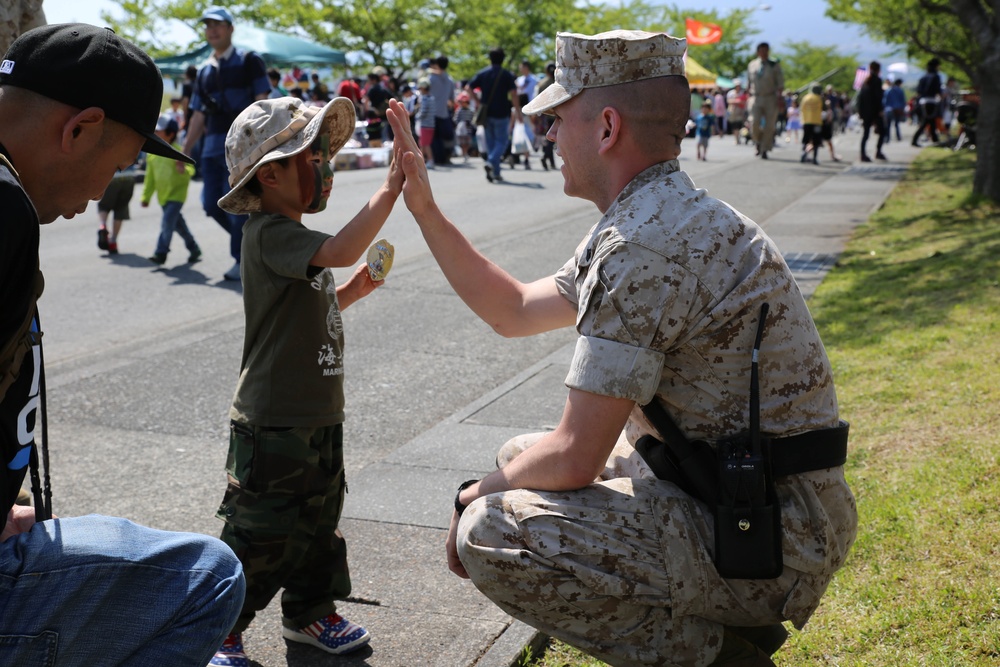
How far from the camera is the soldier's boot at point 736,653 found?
2604 millimetres

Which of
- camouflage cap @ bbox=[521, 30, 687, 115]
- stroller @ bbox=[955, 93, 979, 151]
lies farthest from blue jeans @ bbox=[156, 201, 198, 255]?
stroller @ bbox=[955, 93, 979, 151]

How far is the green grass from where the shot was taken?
10.4ft

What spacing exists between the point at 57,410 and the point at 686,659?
171 inches

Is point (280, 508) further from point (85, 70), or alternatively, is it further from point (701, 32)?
point (701, 32)

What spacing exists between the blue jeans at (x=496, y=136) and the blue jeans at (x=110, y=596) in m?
16.7

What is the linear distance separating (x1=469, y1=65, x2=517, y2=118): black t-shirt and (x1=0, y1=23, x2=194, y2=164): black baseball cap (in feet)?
55.0

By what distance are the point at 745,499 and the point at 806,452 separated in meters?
0.23

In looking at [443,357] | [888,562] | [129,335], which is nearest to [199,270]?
[129,335]

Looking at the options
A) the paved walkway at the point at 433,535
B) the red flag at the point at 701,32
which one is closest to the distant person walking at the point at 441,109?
the paved walkway at the point at 433,535

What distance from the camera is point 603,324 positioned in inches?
98.2

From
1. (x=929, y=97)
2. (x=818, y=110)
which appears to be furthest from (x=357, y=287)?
(x=929, y=97)

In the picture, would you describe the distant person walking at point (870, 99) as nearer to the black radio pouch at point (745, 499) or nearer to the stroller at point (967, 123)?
the stroller at point (967, 123)

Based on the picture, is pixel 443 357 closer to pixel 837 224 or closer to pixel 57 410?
pixel 57 410

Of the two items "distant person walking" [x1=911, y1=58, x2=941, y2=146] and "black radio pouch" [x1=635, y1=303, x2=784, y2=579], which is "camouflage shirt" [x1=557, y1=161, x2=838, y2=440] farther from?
"distant person walking" [x1=911, y1=58, x2=941, y2=146]
